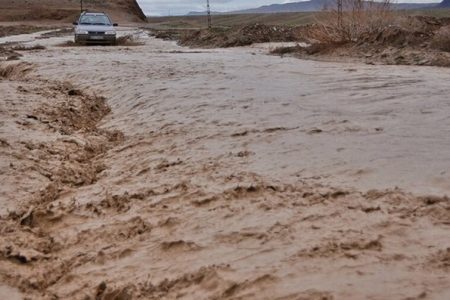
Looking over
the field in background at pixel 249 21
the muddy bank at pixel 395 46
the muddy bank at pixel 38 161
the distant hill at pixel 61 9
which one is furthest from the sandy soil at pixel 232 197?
the distant hill at pixel 61 9

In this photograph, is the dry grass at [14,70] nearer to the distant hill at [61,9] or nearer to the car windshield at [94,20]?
the car windshield at [94,20]

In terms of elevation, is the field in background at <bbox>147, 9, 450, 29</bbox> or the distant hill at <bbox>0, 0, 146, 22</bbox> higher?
the distant hill at <bbox>0, 0, 146, 22</bbox>

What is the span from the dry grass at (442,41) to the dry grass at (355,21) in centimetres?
238

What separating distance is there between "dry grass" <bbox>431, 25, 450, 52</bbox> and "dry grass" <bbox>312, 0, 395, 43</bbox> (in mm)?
2376

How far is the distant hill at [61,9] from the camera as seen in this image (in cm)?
5803

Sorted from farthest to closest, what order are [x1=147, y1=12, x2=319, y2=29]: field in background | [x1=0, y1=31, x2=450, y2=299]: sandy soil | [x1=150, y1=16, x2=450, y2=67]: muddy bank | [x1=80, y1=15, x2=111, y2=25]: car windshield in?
1. [x1=147, y1=12, x2=319, y2=29]: field in background
2. [x1=80, y1=15, x2=111, y2=25]: car windshield
3. [x1=150, y1=16, x2=450, y2=67]: muddy bank
4. [x1=0, y1=31, x2=450, y2=299]: sandy soil

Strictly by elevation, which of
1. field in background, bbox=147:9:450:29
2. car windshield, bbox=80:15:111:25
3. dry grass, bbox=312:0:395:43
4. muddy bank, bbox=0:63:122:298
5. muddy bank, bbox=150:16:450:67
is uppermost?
field in background, bbox=147:9:450:29

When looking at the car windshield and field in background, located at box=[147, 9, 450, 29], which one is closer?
the car windshield

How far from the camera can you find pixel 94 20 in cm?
2442

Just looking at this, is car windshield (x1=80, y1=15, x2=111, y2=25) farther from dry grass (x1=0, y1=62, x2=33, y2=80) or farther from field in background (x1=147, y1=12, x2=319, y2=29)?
field in background (x1=147, y1=12, x2=319, y2=29)

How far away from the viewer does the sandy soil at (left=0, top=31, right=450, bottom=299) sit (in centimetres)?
318

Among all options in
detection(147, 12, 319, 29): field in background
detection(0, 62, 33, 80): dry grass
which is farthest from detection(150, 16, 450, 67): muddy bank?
detection(147, 12, 319, 29): field in background

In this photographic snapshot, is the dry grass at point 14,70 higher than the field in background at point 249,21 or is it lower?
lower

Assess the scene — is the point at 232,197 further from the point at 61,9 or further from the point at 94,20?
the point at 61,9
